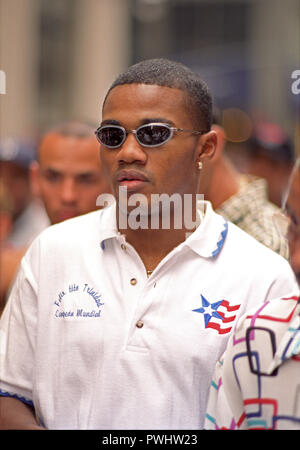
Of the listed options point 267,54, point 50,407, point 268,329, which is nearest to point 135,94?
point 268,329

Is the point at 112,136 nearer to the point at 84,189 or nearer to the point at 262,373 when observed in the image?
the point at 262,373

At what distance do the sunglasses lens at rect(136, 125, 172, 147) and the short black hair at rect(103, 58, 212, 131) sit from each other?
0.13 m

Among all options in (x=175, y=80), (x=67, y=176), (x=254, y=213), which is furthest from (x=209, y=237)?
(x=67, y=176)

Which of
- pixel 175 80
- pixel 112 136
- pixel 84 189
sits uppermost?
pixel 175 80

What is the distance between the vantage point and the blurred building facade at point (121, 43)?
57.2 feet

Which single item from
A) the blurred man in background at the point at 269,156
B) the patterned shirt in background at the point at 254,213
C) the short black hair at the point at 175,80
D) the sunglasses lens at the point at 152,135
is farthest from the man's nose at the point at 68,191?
the blurred man in background at the point at 269,156

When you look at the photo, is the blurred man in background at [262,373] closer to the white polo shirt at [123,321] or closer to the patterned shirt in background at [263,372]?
the patterned shirt in background at [263,372]

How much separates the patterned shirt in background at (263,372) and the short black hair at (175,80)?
2.10 feet

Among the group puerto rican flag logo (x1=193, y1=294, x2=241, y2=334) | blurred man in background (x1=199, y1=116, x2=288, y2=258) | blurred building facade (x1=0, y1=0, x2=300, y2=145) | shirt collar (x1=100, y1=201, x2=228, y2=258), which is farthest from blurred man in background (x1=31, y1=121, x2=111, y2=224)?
blurred building facade (x1=0, y1=0, x2=300, y2=145)

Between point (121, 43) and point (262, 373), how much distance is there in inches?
785

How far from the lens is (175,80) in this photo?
7.75ft

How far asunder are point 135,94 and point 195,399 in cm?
90

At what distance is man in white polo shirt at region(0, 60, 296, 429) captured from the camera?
2293 millimetres

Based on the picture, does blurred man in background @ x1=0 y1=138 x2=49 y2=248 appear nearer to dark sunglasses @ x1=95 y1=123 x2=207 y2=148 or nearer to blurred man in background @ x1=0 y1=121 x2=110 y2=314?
blurred man in background @ x1=0 y1=121 x2=110 y2=314
